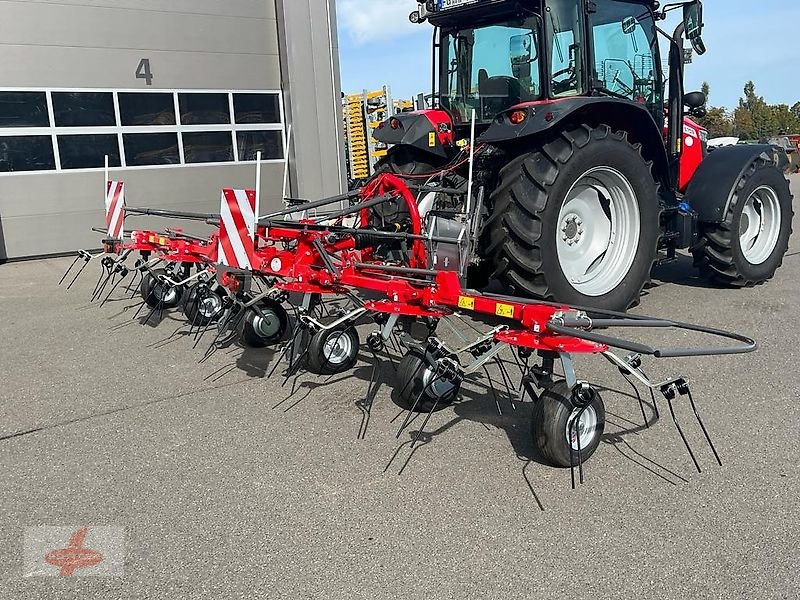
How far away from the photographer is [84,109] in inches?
388

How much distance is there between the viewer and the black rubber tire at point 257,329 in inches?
186

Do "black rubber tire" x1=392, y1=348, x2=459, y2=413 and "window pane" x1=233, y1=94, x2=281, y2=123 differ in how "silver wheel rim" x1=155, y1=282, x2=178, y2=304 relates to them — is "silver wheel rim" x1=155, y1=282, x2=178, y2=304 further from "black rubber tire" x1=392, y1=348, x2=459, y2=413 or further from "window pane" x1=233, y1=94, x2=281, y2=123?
"window pane" x1=233, y1=94, x2=281, y2=123

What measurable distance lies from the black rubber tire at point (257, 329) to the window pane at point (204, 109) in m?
6.88

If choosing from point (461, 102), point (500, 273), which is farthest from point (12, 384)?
point (461, 102)

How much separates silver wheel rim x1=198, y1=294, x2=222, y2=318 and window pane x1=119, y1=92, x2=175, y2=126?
235 inches

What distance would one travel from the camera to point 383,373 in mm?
4254

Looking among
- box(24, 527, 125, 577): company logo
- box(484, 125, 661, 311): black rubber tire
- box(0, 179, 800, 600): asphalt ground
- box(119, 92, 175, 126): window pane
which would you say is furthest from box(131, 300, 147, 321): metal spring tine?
box(119, 92, 175, 126): window pane

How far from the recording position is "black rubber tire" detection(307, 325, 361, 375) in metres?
4.09

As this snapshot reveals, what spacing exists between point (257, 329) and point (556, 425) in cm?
246

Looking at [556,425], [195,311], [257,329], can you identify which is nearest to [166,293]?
[195,311]

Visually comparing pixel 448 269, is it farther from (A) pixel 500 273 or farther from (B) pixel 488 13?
(B) pixel 488 13

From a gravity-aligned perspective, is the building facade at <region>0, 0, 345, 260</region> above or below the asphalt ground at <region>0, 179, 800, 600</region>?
above

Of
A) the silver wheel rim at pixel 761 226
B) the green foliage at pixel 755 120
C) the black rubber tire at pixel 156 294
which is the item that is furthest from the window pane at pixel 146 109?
the green foliage at pixel 755 120

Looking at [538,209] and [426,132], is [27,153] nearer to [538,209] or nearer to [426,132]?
[426,132]
